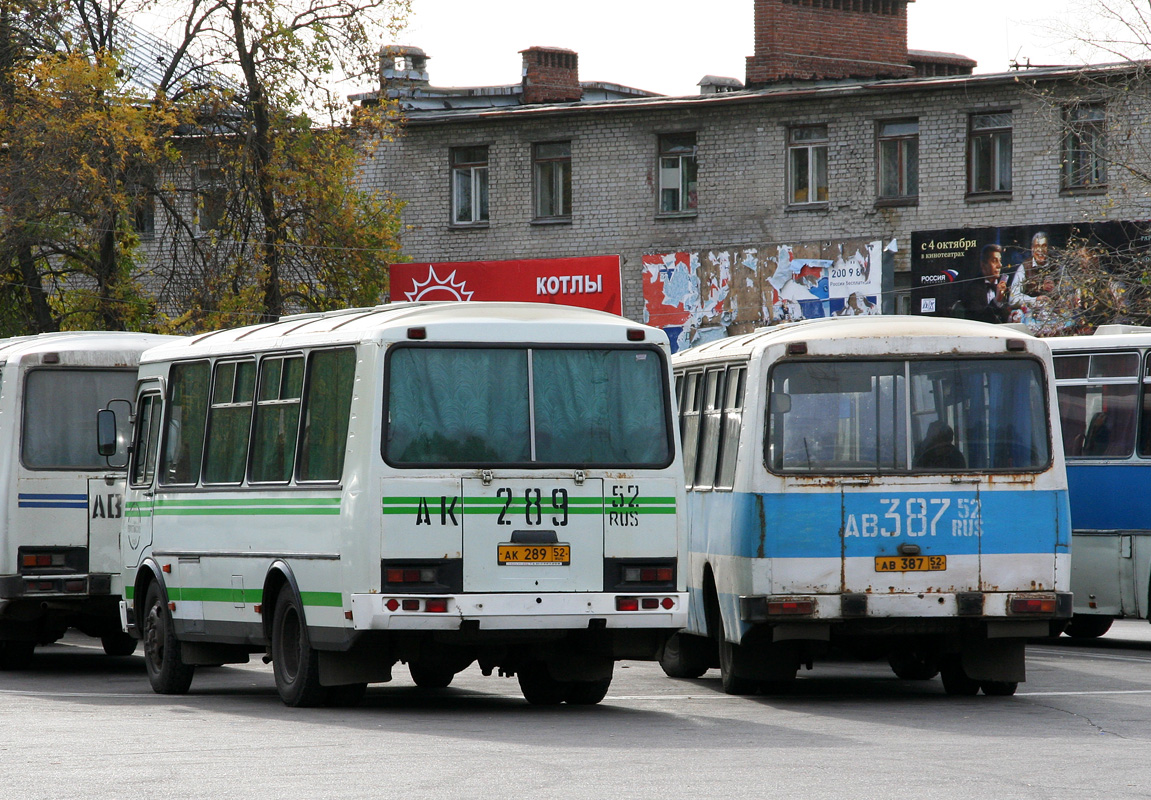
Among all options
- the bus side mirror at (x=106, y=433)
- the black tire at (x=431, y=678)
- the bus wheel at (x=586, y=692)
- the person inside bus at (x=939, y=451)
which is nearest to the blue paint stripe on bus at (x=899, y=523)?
the person inside bus at (x=939, y=451)

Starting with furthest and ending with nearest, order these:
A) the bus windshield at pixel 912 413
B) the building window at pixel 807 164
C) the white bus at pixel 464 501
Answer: the building window at pixel 807 164
the bus windshield at pixel 912 413
the white bus at pixel 464 501

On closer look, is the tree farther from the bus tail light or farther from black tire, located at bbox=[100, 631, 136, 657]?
the bus tail light

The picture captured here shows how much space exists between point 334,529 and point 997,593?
454 cm

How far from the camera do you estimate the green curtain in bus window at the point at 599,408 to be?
12406mm

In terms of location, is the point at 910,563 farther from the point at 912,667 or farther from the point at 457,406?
the point at 457,406

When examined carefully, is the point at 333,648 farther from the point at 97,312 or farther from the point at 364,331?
the point at 97,312

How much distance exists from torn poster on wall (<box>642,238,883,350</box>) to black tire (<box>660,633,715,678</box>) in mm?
18606

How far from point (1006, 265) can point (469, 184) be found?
38.3 feet

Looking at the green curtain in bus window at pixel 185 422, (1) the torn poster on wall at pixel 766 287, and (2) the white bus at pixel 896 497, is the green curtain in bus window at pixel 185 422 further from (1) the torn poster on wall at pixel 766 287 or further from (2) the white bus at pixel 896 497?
(1) the torn poster on wall at pixel 766 287

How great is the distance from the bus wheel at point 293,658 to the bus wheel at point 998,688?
15.8 ft

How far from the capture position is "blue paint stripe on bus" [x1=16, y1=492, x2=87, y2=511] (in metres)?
16.7

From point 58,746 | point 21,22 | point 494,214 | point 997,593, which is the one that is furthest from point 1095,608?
point 494,214

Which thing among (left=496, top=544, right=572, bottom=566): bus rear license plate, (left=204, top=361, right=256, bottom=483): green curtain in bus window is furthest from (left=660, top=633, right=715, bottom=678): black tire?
(left=204, top=361, right=256, bottom=483): green curtain in bus window

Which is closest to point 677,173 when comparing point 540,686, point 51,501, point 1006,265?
point 1006,265
